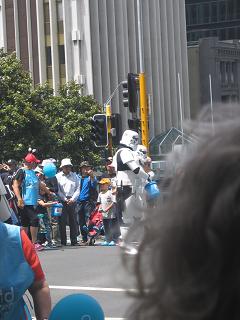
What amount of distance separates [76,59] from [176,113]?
15570 millimetres

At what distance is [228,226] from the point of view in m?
1.18

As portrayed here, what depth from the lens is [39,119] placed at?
130 feet

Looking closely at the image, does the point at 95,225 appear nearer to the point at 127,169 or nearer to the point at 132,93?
the point at 127,169

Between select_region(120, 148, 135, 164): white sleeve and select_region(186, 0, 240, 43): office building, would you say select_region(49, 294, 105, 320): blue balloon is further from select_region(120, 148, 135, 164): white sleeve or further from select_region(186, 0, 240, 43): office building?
select_region(186, 0, 240, 43): office building

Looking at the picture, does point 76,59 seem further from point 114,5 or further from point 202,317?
point 202,317

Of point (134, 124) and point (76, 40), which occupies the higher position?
point (76, 40)

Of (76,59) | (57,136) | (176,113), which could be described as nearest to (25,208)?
(57,136)

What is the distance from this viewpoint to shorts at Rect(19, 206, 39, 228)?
14.1 meters

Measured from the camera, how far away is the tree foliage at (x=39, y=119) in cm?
3897

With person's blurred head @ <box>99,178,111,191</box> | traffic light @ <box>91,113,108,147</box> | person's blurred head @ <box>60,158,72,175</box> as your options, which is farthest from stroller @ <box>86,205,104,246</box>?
traffic light @ <box>91,113,108,147</box>

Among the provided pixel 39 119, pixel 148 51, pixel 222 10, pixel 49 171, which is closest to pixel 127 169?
pixel 49 171

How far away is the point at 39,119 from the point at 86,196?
924 inches

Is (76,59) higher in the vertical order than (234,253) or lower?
higher

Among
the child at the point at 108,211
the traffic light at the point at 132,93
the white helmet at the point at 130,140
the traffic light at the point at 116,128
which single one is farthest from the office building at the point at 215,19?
the white helmet at the point at 130,140
